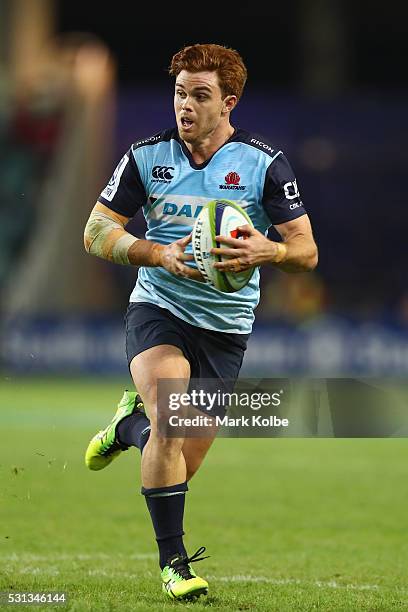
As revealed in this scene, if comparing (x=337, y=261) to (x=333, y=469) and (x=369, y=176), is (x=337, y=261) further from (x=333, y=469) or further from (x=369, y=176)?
(x=333, y=469)

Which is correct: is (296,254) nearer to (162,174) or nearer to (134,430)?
(162,174)

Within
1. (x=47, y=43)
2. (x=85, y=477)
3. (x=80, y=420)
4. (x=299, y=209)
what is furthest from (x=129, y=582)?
(x=47, y=43)

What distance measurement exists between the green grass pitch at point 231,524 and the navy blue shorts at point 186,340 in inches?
28.1

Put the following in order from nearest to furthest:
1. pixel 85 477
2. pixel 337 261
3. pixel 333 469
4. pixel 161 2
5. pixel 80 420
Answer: pixel 85 477
pixel 333 469
pixel 80 420
pixel 337 261
pixel 161 2

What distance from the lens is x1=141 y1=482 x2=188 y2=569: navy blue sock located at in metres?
5.26

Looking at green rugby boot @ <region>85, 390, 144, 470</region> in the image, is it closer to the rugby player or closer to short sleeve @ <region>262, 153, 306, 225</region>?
the rugby player

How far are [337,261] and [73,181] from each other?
4808mm

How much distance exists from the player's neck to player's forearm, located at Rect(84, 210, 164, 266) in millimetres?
462

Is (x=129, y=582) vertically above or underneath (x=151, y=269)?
underneath

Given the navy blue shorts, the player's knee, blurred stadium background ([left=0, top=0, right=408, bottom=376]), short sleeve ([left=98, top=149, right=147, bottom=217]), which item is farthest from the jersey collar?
blurred stadium background ([left=0, top=0, right=408, bottom=376])

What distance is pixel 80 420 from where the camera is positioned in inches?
509

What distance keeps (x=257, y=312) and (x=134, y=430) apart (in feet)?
44.8

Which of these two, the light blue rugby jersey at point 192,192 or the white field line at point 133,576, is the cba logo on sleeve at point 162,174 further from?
the white field line at point 133,576

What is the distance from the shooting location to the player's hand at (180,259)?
5035 mm
